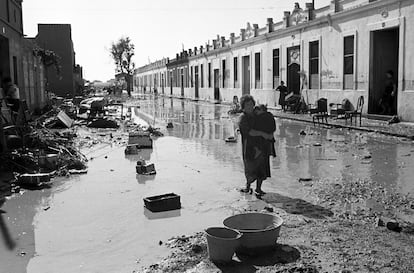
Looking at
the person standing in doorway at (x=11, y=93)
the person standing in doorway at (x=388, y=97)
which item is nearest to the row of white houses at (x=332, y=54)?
the person standing in doorway at (x=388, y=97)

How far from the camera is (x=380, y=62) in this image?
71.7ft

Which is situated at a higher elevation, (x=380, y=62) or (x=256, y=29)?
(x=256, y=29)

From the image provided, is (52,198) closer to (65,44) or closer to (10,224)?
(10,224)

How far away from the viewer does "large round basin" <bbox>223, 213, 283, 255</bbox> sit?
196 inches

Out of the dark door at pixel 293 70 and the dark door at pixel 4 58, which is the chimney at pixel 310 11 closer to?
the dark door at pixel 293 70

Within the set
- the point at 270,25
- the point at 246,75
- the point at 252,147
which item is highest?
the point at 270,25

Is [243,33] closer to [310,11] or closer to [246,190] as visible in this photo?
[310,11]

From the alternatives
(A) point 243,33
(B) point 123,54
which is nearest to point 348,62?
(A) point 243,33

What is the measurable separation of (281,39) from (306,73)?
15.7 feet

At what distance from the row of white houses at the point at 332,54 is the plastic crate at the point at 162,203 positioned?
1456cm

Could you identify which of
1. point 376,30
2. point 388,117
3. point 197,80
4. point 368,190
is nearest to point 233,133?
point 388,117

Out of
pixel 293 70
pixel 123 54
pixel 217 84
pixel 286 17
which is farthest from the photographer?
pixel 123 54

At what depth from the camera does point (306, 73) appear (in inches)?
1104

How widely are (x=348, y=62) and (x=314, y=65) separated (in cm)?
381
